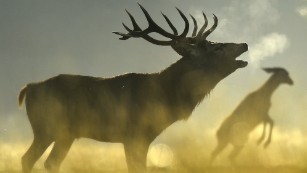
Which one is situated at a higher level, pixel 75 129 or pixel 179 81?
pixel 179 81

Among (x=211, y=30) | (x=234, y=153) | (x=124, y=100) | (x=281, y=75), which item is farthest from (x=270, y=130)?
(x=124, y=100)

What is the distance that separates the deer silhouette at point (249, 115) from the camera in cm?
2161

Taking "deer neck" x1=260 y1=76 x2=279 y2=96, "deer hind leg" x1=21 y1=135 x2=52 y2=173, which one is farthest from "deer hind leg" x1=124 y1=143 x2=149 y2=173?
"deer neck" x1=260 y1=76 x2=279 y2=96

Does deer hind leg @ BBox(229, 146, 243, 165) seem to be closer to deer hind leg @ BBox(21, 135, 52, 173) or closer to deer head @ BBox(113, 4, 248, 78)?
deer head @ BBox(113, 4, 248, 78)

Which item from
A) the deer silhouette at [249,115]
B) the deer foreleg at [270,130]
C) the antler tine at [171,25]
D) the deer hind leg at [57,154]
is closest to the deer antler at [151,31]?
the antler tine at [171,25]

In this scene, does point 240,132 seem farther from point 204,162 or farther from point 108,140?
point 108,140

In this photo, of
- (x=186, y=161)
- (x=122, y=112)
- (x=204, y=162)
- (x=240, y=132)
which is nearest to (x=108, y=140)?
(x=122, y=112)

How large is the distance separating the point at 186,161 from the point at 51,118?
12.4 feet

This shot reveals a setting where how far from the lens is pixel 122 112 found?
12.0 meters

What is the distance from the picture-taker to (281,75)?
22.9 metres

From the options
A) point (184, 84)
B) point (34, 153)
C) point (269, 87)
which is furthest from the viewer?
point (269, 87)

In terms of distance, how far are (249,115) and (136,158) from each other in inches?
444

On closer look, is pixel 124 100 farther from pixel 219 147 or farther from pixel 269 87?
pixel 269 87

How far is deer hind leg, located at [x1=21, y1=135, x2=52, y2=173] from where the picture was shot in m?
12.1
